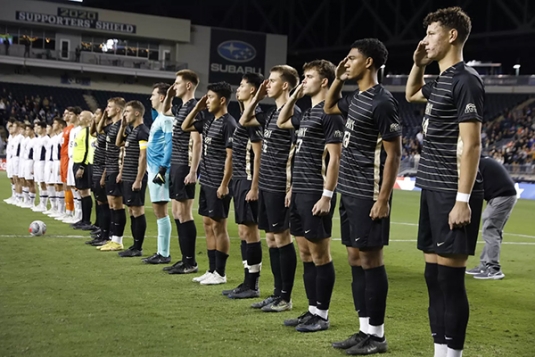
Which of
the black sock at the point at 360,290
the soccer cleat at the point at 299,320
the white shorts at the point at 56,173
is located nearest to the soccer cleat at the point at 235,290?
the soccer cleat at the point at 299,320

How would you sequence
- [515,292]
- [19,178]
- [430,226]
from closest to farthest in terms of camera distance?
[430,226]
[515,292]
[19,178]

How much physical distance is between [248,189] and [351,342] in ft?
8.43

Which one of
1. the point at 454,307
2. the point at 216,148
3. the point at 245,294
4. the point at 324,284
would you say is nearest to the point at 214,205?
the point at 216,148

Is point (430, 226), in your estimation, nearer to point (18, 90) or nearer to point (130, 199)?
point (130, 199)

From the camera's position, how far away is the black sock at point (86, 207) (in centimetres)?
1427

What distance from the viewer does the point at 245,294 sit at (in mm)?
7832

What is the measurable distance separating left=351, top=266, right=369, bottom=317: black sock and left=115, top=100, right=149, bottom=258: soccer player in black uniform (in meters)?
5.34

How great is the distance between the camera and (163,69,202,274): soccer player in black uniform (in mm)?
9375

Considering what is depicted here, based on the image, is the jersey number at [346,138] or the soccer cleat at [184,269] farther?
the soccer cleat at [184,269]

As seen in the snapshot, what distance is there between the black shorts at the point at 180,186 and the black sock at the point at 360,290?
378 cm

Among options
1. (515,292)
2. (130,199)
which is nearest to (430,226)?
(515,292)

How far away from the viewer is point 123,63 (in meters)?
51.1

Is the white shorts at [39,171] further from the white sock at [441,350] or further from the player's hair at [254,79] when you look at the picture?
the white sock at [441,350]

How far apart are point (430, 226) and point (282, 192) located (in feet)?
7.97
